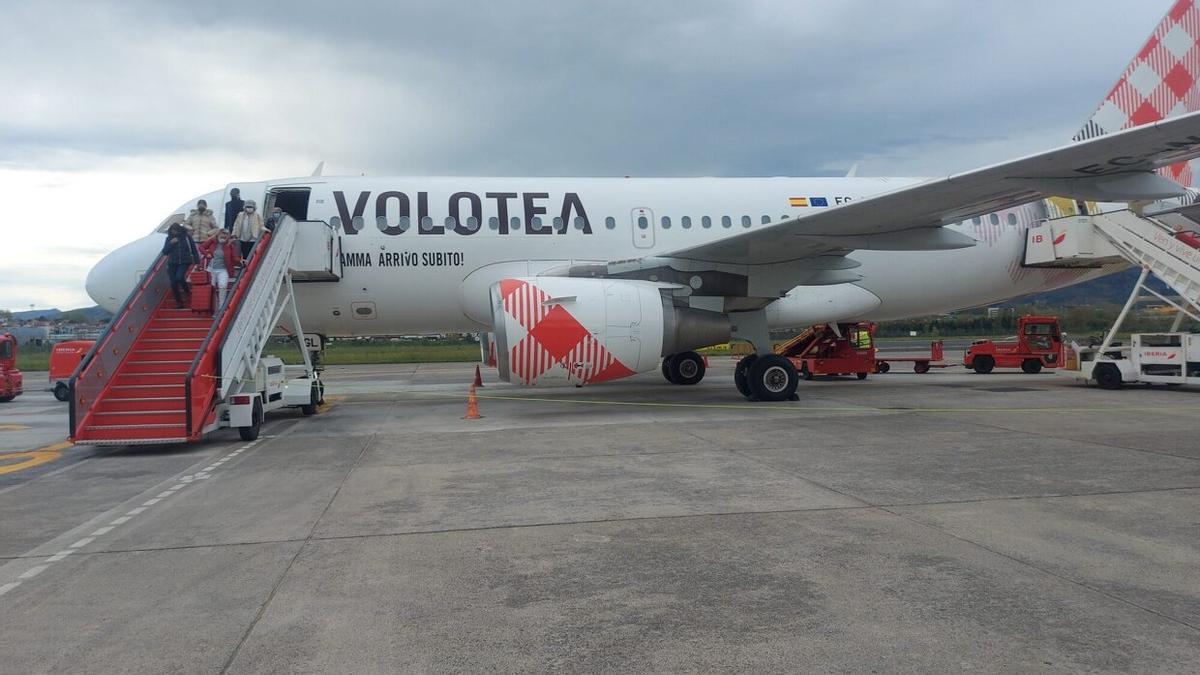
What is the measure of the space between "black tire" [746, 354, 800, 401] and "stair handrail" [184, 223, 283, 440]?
300 inches

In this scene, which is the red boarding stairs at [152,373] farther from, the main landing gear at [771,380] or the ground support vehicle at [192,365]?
the main landing gear at [771,380]

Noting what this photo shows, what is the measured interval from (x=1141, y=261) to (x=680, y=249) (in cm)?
874

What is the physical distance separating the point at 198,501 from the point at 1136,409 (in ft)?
38.6

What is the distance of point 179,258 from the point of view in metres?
10.7

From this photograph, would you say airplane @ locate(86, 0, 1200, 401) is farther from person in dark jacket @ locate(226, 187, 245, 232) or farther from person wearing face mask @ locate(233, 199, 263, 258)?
person wearing face mask @ locate(233, 199, 263, 258)

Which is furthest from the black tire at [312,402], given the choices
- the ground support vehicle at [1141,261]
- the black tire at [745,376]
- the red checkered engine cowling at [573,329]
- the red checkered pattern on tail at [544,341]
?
the ground support vehicle at [1141,261]

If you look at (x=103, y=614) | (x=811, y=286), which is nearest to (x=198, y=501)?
(x=103, y=614)

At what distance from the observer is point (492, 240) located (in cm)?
1281

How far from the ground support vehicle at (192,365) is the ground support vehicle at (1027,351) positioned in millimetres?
17036

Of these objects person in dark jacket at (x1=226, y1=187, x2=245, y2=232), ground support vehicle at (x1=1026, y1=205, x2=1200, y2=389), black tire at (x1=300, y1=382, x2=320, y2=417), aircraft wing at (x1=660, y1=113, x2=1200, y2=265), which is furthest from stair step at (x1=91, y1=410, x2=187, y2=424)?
ground support vehicle at (x1=1026, y1=205, x2=1200, y2=389)

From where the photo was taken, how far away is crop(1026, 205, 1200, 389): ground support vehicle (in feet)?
44.7

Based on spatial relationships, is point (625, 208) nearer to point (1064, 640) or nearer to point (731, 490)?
point (731, 490)

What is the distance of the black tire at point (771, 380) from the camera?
41.2 ft

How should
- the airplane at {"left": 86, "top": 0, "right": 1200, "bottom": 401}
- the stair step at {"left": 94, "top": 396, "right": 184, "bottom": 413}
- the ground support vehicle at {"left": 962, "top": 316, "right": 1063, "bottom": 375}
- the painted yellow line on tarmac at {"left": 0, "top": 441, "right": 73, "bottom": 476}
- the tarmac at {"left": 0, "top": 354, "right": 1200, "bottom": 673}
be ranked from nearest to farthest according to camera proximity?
1. the tarmac at {"left": 0, "top": 354, "right": 1200, "bottom": 673}
2. the painted yellow line on tarmac at {"left": 0, "top": 441, "right": 73, "bottom": 476}
3. the stair step at {"left": 94, "top": 396, "right": 184, "bottom": 413}
4. the airplane at {"left": 86, "top": 0, "right": 1200, "bottom": 401}
5. the ground support vehicle at {"left": 962, "top": 316, "right": 1063, "bottom": 375}
